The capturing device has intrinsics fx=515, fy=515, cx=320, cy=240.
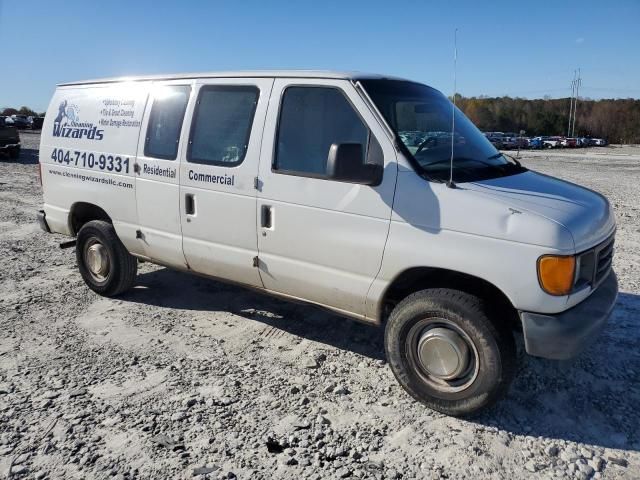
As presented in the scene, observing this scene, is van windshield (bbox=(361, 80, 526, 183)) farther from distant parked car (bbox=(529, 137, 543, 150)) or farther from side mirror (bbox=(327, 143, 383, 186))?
distant parked car (bbox=(529, 137, 543, 150))

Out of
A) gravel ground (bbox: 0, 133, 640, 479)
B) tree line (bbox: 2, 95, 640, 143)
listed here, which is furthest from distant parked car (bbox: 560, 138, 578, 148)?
gravel ground (bbox: 0, 133, 640, 479)

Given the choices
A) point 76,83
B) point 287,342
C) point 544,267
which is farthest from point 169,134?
point 544,267

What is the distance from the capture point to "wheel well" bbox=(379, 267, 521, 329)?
3.35 metres

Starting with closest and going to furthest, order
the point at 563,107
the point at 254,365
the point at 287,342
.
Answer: the point at 254,365 < the point at 287,342 < the point at 563,107

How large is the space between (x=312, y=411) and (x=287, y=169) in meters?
1.76

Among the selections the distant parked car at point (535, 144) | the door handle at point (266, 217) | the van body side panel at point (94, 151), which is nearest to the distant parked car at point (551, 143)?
the distant parked car at point (535, 144)

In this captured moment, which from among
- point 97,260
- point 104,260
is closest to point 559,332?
point 104,260

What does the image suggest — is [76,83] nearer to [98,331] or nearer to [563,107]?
[98,331]

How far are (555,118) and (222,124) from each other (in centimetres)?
9619

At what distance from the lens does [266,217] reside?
4059mm

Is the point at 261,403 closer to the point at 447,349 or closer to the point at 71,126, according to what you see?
the point at 447,349

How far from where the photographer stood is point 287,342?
4547 millimetres

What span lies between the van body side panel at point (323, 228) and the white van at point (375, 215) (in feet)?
0.04

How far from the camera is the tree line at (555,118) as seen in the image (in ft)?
277
